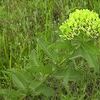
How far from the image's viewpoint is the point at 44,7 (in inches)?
113

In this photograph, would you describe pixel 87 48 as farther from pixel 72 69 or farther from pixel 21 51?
pixel 21 51

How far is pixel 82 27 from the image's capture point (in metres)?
1.49

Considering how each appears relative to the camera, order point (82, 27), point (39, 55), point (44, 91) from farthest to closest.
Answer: point (39, 55) < point (44, 91) < point (82, 27)

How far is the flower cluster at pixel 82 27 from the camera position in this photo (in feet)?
4.91

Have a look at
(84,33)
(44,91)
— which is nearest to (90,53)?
(84,33)

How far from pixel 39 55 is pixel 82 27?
0.84 metres

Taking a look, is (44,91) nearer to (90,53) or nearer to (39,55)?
(90,53)

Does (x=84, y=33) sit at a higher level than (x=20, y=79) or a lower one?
higher

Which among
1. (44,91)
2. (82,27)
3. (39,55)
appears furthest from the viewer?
(39,55)

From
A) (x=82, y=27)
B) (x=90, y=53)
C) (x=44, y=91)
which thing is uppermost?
(x=82, y=27)

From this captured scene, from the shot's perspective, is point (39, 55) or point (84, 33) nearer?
point (84, 33)

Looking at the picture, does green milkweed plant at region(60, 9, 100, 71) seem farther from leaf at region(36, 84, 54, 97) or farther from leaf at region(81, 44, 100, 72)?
leaf at region(36, 84, 54, 97)

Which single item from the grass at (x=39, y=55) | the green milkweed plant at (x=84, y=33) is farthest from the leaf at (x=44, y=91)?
the green milkweed plant at (x=84, y=33)

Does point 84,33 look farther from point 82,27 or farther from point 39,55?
point 39,55
